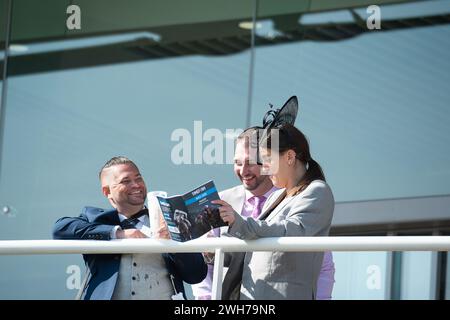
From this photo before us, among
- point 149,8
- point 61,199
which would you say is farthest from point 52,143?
point 149,8

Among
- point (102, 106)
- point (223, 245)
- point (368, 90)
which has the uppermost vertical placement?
point (368, 90)

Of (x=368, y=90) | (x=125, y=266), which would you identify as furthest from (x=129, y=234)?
(x=368, y=90)

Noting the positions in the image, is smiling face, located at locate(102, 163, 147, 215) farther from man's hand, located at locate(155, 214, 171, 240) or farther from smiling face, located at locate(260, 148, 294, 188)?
smiling face, located at locate(260, 148, 294, 188)

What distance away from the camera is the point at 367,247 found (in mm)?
3986

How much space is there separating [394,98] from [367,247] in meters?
2.42

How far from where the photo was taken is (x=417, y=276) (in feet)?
21.8

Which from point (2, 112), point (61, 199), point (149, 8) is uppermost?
point (149, 8)

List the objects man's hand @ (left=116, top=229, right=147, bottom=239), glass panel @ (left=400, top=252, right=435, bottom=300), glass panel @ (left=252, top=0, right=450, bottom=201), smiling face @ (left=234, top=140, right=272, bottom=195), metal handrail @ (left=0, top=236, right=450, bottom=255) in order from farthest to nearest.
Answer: glass panel @ (left=400, top=252, right=435, bottom=300) → glass panel @ (left=252, top=0, right=450, bottom=201) → smiling face @ (left=234, top=140, right=272, bottom=195) → man's hand @ (left=116, top=229, right=147, bottom=239) → metal handrail @ (left=0, top=236, right=450, bottom=255)

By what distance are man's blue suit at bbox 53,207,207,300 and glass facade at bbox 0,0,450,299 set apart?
1832 mm

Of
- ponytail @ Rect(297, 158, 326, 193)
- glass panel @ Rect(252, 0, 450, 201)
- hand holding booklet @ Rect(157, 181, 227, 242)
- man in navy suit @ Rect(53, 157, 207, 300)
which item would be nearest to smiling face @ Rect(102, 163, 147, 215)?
man in navy suit @ Rect(53, 157, 207, 300)

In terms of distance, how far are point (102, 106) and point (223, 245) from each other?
2.48 metres

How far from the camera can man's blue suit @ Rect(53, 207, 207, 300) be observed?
4316mm

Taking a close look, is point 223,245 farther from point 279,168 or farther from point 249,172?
point 249,172
